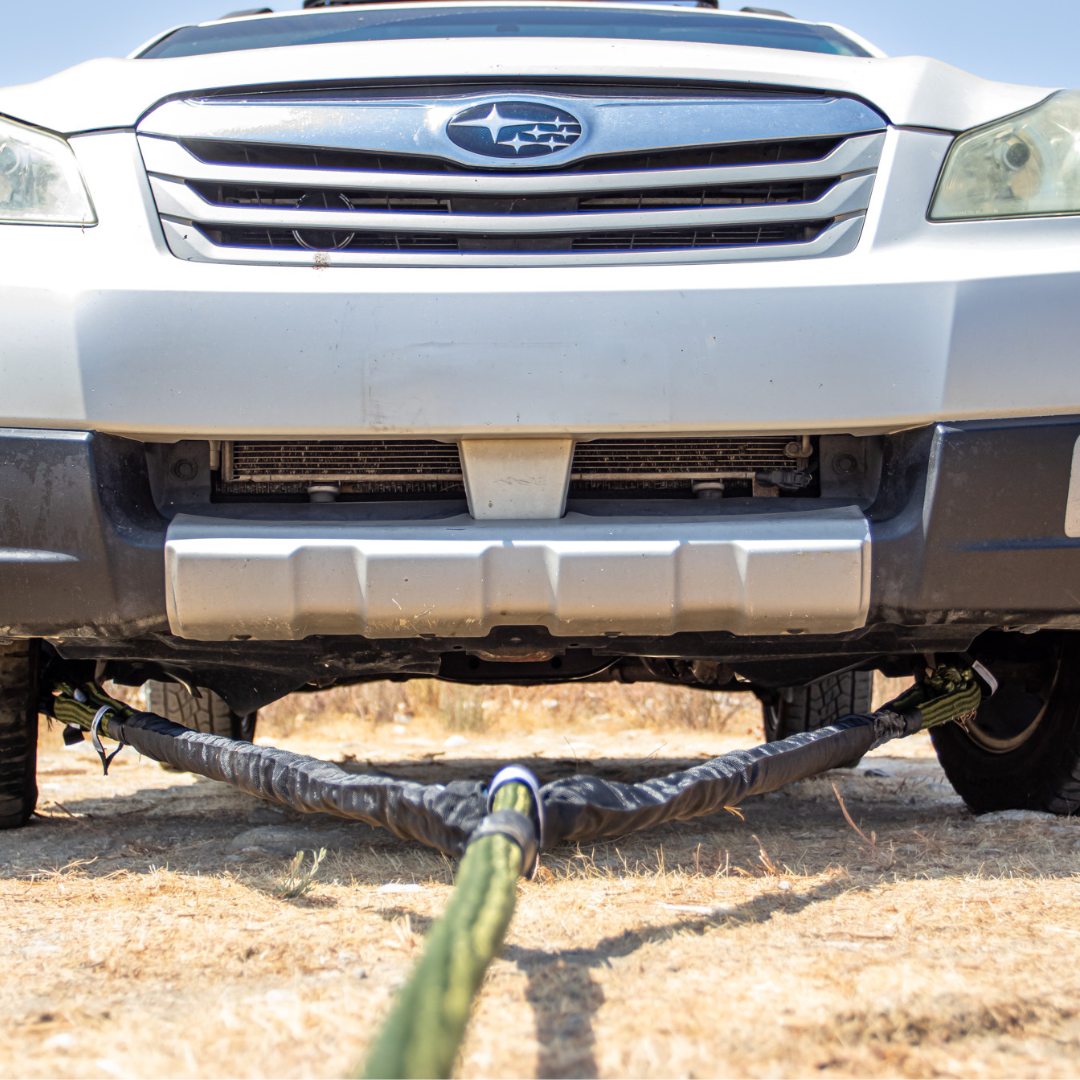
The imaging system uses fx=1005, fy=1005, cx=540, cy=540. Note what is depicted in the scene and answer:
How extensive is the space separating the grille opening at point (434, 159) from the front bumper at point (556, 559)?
59 centimetres

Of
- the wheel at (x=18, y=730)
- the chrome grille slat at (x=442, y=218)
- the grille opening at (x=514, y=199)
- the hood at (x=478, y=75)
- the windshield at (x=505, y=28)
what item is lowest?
the wheel at (x=18, y=730)

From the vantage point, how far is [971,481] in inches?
70.7

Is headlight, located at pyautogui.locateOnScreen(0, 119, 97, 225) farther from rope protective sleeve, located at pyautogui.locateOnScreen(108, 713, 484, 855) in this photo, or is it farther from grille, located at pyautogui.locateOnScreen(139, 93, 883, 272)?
rope protective sleeve, located at pyautogui.locateOnScreen(108, 713, 484, 855)

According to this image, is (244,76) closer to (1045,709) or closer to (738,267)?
(738,267)

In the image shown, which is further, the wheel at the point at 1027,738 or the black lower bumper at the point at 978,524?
the wheel at the point at 1027,738

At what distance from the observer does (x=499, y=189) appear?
6.06 feet

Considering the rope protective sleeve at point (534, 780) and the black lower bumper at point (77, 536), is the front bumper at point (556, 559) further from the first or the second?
the rope protective sleeve at point (534, 780)

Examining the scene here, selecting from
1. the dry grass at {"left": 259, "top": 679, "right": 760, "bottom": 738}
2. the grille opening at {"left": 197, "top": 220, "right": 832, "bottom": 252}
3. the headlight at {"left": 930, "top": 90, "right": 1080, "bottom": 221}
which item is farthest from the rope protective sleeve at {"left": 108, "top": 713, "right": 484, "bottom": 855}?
the dry grass at {"left": 259, "top": 679, "right": 760, "bottom": 738}

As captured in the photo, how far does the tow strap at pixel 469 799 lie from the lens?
2.87ft

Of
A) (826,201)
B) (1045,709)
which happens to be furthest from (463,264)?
(1045,709)

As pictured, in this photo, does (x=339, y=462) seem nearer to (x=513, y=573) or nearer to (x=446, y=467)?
(x=446, y=467)

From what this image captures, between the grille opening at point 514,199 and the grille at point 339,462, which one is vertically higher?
the grille opening at point 514,199

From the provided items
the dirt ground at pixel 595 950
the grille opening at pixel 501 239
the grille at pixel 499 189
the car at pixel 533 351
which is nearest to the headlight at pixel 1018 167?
the car at pixel 533 351

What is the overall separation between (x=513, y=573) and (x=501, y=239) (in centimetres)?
64
